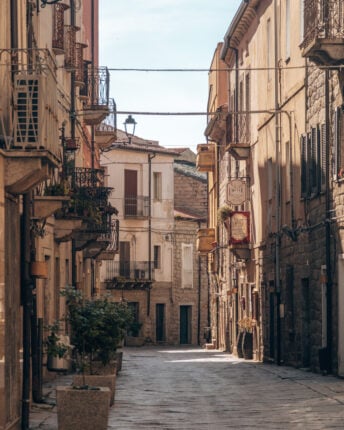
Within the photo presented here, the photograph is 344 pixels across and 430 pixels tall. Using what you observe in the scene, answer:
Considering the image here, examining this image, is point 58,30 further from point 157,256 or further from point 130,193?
point 157,256

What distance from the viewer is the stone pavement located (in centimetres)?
1652

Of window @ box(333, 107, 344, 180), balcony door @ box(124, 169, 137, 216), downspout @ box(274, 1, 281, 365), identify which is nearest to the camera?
window @ box(333, 107, 344, 180)

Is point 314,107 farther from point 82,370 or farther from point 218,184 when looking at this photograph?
point 218,184

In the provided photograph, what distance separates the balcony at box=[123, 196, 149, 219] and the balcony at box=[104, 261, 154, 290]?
262 cm

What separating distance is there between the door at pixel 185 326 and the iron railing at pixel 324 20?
146 ft

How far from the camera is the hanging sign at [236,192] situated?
128ft

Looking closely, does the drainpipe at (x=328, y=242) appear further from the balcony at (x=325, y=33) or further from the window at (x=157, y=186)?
the window at (x=157, y=186)

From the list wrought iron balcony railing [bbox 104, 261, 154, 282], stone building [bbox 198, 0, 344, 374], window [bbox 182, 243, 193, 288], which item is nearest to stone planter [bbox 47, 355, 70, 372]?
stone building [bbox 198, 0, 344, 374]

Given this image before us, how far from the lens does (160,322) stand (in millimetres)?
66812

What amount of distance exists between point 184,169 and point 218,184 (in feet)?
66.3

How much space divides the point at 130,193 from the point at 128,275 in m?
4.41

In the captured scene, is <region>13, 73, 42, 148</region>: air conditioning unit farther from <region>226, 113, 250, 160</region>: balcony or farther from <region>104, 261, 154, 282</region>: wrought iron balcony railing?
<region>104, 261, 154, 282</region>: wrought iron balcony railing

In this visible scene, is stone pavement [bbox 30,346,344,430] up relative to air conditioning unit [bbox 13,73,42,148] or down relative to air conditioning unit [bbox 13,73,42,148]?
down

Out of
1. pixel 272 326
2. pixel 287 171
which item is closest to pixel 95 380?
pixel 287 171
